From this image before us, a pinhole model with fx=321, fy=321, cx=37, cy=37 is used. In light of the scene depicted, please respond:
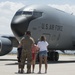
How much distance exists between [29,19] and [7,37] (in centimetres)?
781

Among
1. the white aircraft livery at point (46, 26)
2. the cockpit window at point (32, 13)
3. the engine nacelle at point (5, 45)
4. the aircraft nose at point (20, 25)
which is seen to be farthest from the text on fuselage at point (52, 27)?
the engine nacelle at point (5, 45)

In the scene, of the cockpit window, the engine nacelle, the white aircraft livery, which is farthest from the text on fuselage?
the engine nacelle

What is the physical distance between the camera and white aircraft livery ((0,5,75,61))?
78.2 ft

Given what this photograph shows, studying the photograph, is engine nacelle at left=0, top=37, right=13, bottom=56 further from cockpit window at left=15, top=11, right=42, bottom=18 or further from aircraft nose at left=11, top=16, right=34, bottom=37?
aircraft nose at left=11, top=16, right=34, bottom=37

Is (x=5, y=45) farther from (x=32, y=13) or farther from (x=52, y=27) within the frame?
(x=32, y=13)

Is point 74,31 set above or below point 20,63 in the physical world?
above

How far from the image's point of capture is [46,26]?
25156 mm

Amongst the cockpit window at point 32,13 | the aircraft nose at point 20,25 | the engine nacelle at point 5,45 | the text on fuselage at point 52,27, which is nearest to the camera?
the aircraft nose at point 20,25

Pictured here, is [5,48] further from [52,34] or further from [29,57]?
[29,57]

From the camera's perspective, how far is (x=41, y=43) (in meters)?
15.8

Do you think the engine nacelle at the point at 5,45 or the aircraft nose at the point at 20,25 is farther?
the engine nacelle at the point at 5,45

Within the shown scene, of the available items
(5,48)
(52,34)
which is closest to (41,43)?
(52,34)

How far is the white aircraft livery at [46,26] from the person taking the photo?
2383cm

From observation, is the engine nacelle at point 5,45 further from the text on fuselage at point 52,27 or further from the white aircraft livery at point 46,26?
the text on fuselage at point 52,27
